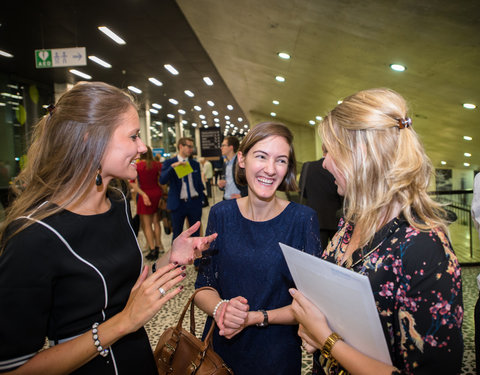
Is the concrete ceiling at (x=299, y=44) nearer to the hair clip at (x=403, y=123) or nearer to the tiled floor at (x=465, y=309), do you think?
the tiled floor at (x=465, y=309)

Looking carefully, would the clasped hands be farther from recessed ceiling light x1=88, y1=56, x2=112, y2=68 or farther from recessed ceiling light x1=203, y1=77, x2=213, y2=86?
recessed ceiling light x1=203, y1=77, x2=213, y2=86

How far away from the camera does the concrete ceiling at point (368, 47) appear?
3.29 meters

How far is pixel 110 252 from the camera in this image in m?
1.09

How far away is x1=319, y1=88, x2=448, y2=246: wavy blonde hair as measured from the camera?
878 mm

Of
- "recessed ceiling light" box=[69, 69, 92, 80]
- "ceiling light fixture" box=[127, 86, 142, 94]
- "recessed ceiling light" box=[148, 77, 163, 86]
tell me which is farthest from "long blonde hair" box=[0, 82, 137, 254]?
"ceiling light fixture" box=[127, 86, 142, 94]

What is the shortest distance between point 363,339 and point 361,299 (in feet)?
0.58

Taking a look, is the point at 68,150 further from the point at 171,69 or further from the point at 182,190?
the point at 171,69

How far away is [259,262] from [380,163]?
0.69 meters

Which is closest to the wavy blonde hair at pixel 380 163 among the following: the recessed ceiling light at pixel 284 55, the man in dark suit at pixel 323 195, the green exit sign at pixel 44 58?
the man in dark suit at pixel 323 195

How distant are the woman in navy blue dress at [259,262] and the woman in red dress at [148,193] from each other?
12.6 feet

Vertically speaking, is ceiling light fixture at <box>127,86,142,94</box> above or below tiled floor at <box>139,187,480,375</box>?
above

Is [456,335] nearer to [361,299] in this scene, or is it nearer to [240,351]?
[361,299]

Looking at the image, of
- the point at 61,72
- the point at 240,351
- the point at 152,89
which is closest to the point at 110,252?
the point at 240,351

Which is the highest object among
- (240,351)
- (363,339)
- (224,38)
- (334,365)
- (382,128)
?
(224,38)
